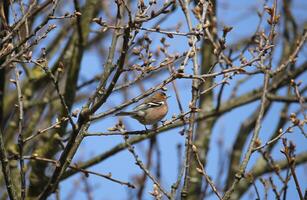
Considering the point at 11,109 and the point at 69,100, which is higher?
the point at 11,109

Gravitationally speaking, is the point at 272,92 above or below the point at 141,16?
above

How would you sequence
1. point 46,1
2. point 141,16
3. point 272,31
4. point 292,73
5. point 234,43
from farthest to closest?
point 234,43, point 292,73, point 46,1, point 272,31, point 141,16

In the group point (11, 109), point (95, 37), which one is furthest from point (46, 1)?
point (95, 37)

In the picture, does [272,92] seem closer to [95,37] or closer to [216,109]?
[216,109]

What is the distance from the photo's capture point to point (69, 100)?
17.6 feet

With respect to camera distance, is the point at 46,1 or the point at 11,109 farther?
the point at 11,109

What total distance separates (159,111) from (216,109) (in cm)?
114

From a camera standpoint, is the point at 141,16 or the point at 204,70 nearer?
the point at 141,16

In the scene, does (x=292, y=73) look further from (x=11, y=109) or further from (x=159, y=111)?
(x=11, y=109)

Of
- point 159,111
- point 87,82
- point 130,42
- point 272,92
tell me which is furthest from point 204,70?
point 130,42

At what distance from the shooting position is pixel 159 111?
4836 millimetres

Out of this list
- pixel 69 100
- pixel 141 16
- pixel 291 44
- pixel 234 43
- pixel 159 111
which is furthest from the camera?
pixel 234 43

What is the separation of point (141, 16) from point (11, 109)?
452 centimetres

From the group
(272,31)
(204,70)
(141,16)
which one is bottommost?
(141,16)
